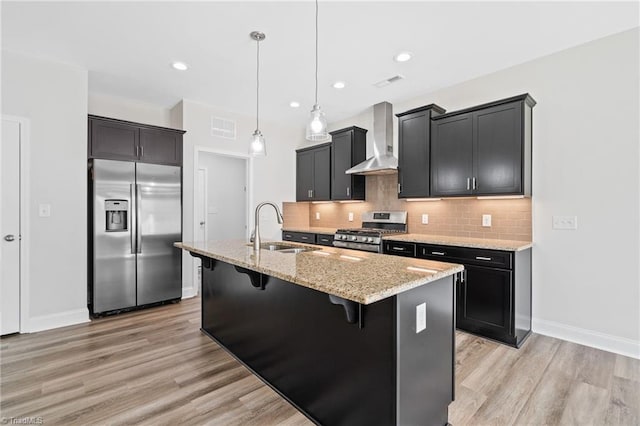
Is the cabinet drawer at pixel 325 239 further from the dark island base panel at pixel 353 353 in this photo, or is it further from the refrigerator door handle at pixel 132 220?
the refrigerator door handle at pixel 132 220

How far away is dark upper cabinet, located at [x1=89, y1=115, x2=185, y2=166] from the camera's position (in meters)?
3.56

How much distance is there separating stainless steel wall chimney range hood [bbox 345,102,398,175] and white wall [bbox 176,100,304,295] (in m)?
1.45

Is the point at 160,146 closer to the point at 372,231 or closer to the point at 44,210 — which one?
the point at 44,210

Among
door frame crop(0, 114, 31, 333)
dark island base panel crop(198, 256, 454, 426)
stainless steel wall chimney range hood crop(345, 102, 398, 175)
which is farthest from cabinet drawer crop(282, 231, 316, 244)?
door frame crop(0, 114, 31, 333)

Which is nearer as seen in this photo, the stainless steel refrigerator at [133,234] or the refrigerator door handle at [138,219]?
the stainless steel refrigerator at [133,234]

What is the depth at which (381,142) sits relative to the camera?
14.5 ft

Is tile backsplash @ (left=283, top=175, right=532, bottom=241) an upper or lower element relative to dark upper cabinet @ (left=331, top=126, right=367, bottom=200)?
lower

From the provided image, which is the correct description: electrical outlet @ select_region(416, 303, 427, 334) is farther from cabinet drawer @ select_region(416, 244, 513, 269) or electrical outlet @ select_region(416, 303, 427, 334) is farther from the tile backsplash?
the tile backsplash

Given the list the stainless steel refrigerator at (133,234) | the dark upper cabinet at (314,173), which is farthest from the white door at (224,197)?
the stainless steel refrigerator at (133,234)

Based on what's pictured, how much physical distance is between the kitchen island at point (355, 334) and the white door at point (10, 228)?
225 cm

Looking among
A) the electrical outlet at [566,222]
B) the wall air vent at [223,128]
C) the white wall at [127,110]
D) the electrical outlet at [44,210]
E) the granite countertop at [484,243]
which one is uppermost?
the white wall at [127,110]

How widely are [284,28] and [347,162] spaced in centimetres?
232

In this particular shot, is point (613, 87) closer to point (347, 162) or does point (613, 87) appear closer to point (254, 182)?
point (347, 162)

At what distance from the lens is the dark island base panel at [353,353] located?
4.74 feet
